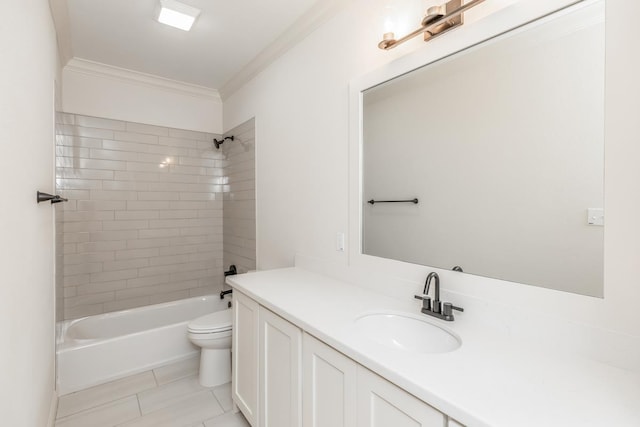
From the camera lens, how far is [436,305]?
1.26 meters

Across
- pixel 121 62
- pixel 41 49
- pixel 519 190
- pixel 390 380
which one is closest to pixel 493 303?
pixel 519 190

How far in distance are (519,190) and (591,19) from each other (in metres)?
0.57

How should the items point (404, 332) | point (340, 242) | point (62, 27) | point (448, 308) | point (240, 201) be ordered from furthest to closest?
point (240, 201), point (62, 27), point (340, 242), point (404, 332), point (448, 308)

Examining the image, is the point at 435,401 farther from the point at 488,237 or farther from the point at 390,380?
the point at 488,237

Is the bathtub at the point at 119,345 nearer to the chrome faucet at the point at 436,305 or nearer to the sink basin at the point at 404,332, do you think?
the sink basin at the point at 404,332

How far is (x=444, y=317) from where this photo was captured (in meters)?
1.22

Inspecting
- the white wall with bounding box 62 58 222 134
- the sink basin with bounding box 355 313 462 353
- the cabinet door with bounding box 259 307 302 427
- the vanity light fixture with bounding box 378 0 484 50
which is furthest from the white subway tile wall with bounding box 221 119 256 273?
the vanity light fixture with bounding box 378 0 484 50

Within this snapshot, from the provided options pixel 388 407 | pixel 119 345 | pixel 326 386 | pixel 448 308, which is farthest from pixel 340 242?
pixel 119 345

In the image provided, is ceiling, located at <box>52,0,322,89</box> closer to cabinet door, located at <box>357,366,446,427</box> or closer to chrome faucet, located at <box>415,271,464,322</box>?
chrome faucet, located at <box>415,271,464,322</box>

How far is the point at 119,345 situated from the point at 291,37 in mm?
2713

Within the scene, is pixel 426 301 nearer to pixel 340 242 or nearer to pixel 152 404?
pixel 340 242

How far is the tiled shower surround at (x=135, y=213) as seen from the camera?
2746 mm

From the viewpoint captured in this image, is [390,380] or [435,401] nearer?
[435,401]

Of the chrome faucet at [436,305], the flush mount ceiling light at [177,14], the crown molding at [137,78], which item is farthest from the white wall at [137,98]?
the chrome faucet at [436,305]
